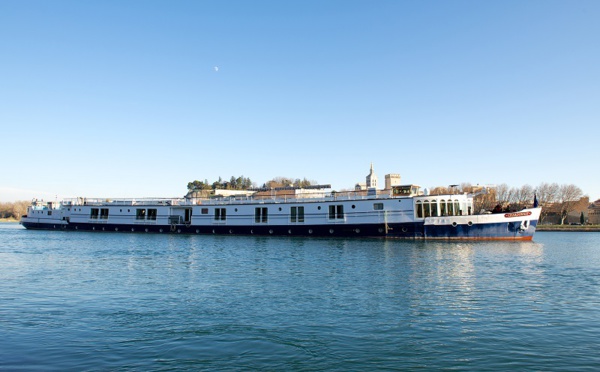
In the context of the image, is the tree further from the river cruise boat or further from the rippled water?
the rippled water

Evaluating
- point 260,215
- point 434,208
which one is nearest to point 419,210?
point 434,208

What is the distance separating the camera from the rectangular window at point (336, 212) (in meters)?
55.9

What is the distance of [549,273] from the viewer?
25672mm

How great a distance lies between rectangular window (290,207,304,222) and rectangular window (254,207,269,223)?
3971mm

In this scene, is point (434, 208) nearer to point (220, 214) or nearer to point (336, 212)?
point (336, 212)

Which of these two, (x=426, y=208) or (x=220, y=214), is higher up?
(x=426, y=208)

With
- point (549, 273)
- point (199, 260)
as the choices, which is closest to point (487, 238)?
point (549, 273)

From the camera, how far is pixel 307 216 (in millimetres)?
58094

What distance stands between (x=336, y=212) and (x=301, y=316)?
134ft

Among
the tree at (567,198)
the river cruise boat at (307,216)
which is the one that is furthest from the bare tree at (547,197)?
the river cruise boat at (307,216)

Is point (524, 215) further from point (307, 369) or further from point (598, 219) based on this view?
point (598, 219)

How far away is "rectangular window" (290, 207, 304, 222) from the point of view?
58625 mm

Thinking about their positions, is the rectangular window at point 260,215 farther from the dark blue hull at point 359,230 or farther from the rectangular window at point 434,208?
the rectangular window at point 434,208

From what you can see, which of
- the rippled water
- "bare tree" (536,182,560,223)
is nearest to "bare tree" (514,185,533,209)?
"bare tree" (536,182,560,223)
